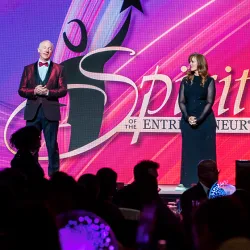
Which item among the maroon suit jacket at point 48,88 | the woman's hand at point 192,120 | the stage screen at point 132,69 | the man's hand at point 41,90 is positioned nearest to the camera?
the man's hand at point 41,90

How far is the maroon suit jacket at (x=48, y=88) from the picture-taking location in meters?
7.75

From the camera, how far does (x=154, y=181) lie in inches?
136

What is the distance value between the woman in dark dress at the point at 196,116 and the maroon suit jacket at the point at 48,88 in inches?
49.2

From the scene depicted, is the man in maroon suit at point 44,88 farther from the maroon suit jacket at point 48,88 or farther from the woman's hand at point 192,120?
the woman's hand at point 192,120

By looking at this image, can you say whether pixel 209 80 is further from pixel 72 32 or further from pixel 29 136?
pixel 29 136

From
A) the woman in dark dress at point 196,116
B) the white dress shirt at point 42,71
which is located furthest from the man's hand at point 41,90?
the woman in dark dress at point 196,116

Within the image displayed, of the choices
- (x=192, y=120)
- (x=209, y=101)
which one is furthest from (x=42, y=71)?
(x=209, y=101)

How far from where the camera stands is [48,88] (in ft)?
25.4

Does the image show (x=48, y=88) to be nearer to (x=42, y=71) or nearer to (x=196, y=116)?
(x=42, y=71)

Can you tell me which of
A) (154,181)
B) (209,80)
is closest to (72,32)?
(209,80)

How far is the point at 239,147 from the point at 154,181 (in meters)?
5.76

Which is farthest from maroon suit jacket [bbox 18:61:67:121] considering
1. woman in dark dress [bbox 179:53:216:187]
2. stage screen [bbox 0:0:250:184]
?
stage screen [bbox 0:0:250:184]

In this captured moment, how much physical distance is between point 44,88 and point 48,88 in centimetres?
9

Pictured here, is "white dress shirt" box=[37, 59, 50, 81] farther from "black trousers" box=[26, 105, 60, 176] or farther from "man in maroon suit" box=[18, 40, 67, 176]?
"black trousers" box=[26, 105, 60, 176]
